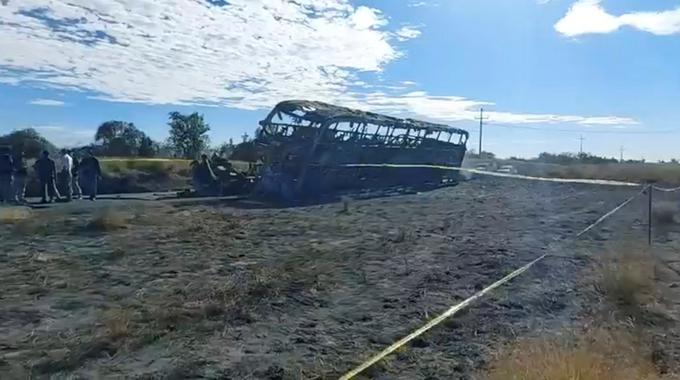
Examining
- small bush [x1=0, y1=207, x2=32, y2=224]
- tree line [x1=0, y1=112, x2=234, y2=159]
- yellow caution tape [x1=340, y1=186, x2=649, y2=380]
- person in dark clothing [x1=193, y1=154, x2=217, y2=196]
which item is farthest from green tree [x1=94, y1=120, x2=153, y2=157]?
yellow caution tape [x1=340, y1=186, x2=649, y2=380]

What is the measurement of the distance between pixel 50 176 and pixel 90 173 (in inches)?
93.3

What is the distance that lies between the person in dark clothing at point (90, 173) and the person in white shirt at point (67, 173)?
57 centimetres

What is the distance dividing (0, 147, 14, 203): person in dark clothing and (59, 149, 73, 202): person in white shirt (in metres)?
1.98

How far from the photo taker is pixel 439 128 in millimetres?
41125

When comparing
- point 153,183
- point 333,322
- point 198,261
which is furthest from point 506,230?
point 153,183

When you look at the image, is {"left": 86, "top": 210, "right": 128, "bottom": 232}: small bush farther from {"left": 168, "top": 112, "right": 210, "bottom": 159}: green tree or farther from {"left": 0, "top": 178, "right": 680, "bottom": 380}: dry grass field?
{"left": 168, "top": 112, "right": 210, "bottom": 159}: green tree

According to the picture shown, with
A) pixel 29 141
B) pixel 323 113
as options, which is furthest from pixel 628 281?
pixel 29 141

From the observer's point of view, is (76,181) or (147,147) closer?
(76,181)

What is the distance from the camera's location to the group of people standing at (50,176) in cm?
2427

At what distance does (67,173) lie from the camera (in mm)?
26609

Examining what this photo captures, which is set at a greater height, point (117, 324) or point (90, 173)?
point (90, 173)

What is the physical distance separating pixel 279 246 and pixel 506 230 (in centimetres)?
700

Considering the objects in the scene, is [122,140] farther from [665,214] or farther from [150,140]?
[665,214]

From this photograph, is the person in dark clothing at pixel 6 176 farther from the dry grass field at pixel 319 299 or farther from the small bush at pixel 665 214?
the small bush at pixel 665 214
